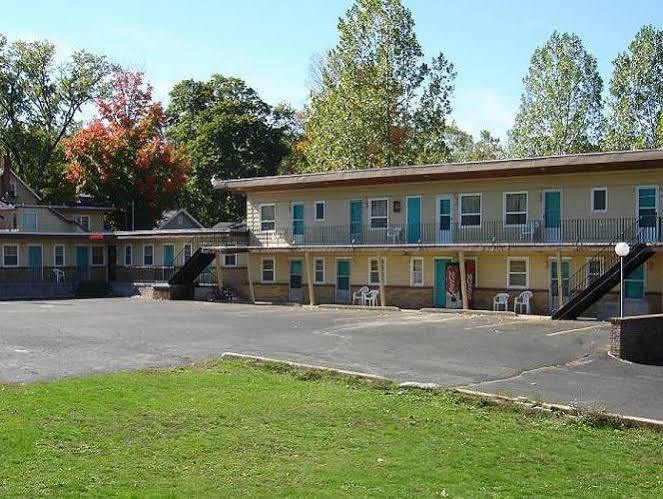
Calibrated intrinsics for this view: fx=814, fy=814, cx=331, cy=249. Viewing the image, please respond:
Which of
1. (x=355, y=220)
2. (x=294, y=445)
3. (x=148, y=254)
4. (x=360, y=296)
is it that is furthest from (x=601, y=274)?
(x=148, y=254)

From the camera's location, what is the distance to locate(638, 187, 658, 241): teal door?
28.2 meters

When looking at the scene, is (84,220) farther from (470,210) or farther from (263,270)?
(470,210)

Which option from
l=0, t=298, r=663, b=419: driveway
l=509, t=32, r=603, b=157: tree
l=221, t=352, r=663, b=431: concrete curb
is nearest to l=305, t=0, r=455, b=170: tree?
l=509, t=32, r=603, b=157: tree

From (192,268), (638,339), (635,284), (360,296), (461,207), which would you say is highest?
(461,207)

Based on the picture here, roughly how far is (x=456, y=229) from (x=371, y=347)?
13796mm

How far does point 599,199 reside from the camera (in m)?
29.5

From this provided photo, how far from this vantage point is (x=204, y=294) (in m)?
41.8

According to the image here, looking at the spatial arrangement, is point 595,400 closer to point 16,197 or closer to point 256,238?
point 256,238

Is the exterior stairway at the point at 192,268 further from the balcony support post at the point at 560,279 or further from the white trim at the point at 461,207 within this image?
the balcony support post at the point at 560,279

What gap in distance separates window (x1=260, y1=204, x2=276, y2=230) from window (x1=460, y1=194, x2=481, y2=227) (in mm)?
10116

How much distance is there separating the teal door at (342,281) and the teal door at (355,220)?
1444mm

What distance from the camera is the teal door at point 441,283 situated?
110ft

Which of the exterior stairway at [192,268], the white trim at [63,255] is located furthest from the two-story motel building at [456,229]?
the white trim at [63,255]

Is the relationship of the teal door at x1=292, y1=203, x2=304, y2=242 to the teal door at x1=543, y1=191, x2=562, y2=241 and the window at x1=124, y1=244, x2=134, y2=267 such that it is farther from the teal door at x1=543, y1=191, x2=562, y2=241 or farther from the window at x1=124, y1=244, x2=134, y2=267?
the window at x1=124, y1=244, x2=134, y2=267
